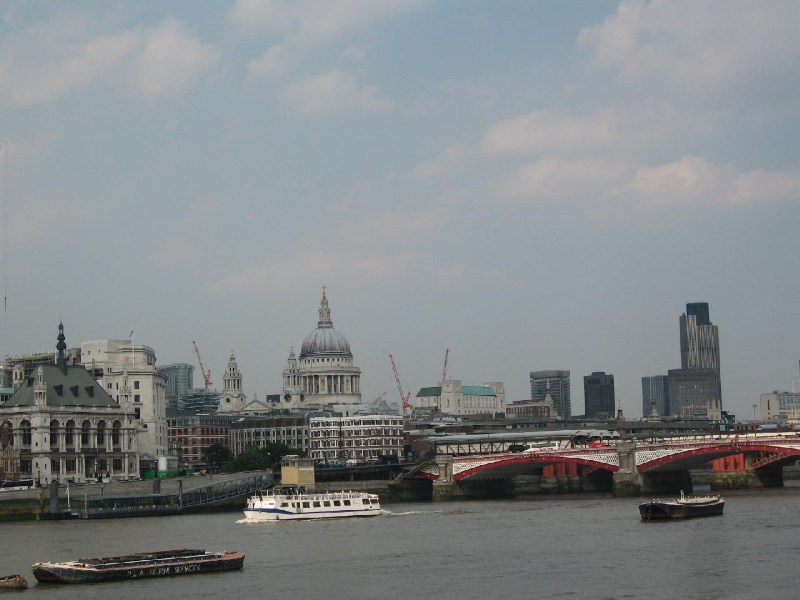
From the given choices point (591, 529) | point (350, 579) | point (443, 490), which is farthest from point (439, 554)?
point (443, 490)

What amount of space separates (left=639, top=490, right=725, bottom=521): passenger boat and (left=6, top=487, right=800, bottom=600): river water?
4.65 ft

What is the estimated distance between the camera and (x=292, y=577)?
8044cm

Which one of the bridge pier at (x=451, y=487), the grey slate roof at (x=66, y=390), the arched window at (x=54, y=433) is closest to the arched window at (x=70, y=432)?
the arched window at (x=54, y=433)

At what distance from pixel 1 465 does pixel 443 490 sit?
151 feet

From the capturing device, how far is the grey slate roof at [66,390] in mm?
167375

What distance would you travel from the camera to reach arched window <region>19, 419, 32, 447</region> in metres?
164

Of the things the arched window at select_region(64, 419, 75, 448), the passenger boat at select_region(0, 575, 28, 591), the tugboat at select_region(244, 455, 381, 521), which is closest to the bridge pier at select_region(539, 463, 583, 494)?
the tugboat at select_region(244, 455, 381, 521)

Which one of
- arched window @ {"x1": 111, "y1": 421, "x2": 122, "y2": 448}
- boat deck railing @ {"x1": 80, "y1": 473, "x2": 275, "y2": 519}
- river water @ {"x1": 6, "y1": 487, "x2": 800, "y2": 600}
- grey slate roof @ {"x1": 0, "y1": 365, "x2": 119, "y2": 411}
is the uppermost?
grey slate roof @ {"x1": 0, "y1": 365, "x2": 119, "y2": 411}

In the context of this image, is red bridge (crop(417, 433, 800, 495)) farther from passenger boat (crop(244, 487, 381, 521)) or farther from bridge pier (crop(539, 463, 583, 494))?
passenger boat (crop(244, 487, 381, 521))

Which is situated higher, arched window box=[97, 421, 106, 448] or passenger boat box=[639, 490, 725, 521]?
arched window box=[97, 421, 106, 448]

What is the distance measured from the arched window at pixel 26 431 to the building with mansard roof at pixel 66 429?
107mm

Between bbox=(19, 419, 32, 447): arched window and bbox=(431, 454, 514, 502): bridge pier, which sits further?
bbox=(19, 419, 32, 447): arched window

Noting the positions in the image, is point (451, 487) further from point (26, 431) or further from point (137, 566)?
point (137, 566)

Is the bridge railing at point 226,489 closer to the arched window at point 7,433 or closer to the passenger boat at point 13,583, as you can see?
the arched window at point 7,433
